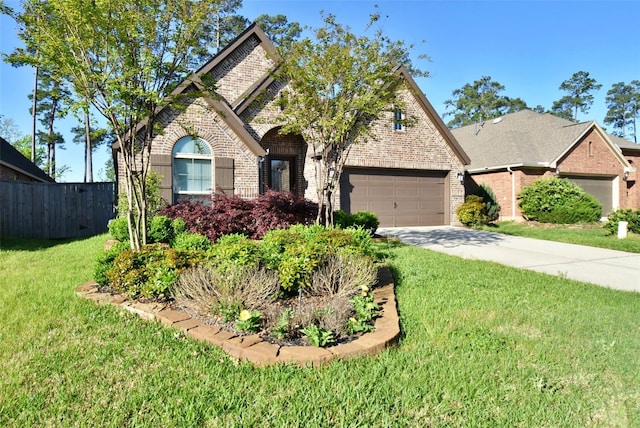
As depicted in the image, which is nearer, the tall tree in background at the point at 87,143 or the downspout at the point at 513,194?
the downspout at the point at 513,194

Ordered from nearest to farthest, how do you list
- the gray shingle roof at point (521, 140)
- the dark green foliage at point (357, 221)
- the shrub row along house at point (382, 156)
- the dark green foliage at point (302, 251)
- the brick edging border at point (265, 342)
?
the brick edging border at point (265, 342), the dark green foliage at point (302, 251), the dark green foliage at point (357, 221), the shrub row along house at point (382, 156), the gray shingle roof at point (521, 140)

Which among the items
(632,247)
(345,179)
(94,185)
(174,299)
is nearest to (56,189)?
(94,185)

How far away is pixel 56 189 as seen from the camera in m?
12.3

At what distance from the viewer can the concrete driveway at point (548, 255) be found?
627 centimetres

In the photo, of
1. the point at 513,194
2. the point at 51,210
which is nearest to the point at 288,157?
the point at 51,210

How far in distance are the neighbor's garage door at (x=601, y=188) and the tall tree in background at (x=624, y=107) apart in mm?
42257

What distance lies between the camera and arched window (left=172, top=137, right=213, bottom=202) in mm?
10852

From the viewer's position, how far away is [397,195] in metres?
14.8

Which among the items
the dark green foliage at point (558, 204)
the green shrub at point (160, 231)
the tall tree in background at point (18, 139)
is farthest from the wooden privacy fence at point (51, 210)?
the tall tree in background at point (18, 139)

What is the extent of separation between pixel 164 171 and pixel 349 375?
952 centimetres

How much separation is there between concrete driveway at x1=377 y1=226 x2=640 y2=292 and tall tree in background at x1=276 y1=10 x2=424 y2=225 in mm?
3930

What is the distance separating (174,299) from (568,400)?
369 cm

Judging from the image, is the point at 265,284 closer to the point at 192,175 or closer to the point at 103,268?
the point at 103,268

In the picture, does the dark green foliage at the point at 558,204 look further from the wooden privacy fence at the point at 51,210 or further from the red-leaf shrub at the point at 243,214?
the wooden privacy fence at the point at 51,210
